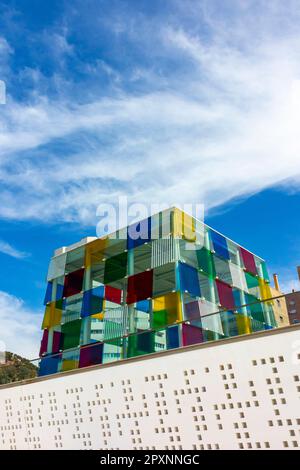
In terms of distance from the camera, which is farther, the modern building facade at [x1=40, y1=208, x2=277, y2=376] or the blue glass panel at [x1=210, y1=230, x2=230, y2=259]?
the blue glass panel at [x1=210, y1=230, x2=230, y2=259]

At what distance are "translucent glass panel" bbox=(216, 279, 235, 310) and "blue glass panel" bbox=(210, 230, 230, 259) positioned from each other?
2300 millimetres

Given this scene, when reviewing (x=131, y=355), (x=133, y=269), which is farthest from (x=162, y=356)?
(x=133, y=269)

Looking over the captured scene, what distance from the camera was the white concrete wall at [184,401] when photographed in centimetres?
1587

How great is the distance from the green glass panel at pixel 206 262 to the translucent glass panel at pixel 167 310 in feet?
10.8

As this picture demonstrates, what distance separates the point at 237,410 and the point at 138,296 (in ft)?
39.3

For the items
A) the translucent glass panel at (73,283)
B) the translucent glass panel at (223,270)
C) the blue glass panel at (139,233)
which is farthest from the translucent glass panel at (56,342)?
the translucent glass panel at (223,270)

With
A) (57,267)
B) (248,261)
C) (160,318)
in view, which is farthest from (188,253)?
(57,267)

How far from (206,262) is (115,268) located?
6526 mm

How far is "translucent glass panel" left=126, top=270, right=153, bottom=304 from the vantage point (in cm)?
2734

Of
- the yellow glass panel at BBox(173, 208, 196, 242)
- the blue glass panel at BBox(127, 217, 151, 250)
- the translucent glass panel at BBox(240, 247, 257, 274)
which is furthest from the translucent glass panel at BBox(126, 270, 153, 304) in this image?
the translucent glass panel at BBox(240, 247, 257, 274)

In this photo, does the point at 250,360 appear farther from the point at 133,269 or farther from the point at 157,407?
the point at 133,269

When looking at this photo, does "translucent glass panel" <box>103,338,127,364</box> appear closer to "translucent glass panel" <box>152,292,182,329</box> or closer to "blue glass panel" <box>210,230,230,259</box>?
"translucent glass panel" <box>152,292,182,329</box>

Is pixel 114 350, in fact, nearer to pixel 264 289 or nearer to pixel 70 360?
pixel 70 360

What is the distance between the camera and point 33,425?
2430cm
